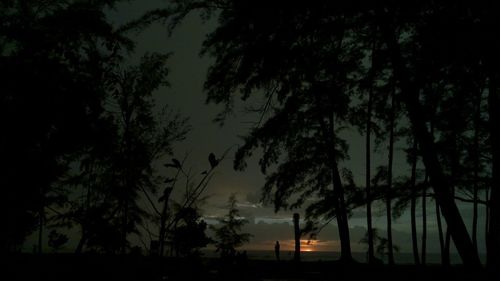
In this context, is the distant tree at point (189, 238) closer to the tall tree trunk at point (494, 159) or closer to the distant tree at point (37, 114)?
the distant tree at point (37, 114)

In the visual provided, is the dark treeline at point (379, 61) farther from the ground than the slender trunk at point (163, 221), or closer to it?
farther from the ground

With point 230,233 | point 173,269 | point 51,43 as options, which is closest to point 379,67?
point 173,269

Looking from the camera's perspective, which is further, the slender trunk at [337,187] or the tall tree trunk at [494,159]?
the slender trunk at [337,187]

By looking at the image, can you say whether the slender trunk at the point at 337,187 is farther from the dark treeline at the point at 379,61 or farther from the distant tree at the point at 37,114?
the distant tree at the point at 37,114

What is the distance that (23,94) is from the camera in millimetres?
4031

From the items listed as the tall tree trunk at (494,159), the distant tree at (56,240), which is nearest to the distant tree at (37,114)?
the distant tree at (56,240)

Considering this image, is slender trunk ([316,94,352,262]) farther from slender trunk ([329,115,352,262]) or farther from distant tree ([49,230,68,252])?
distant tree ([49,230,68,252])

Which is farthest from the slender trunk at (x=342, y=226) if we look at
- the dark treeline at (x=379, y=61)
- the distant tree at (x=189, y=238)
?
the distant tree at (x=189, y=238)

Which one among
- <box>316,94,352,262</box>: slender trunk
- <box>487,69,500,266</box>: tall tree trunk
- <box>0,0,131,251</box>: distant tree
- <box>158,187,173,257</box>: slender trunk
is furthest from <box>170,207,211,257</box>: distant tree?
<box>316,94,352,262</box>: slender trunk

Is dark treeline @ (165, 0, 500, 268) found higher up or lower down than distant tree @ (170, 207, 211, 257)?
higher up

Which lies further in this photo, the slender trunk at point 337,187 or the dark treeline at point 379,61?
the slender trunk at point 337,187

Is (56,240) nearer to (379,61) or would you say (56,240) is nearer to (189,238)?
(189,238)

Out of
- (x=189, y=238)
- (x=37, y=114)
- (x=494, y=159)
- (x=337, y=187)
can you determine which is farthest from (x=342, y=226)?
(x=37, y=114)

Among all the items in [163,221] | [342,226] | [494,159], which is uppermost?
[494,159]
